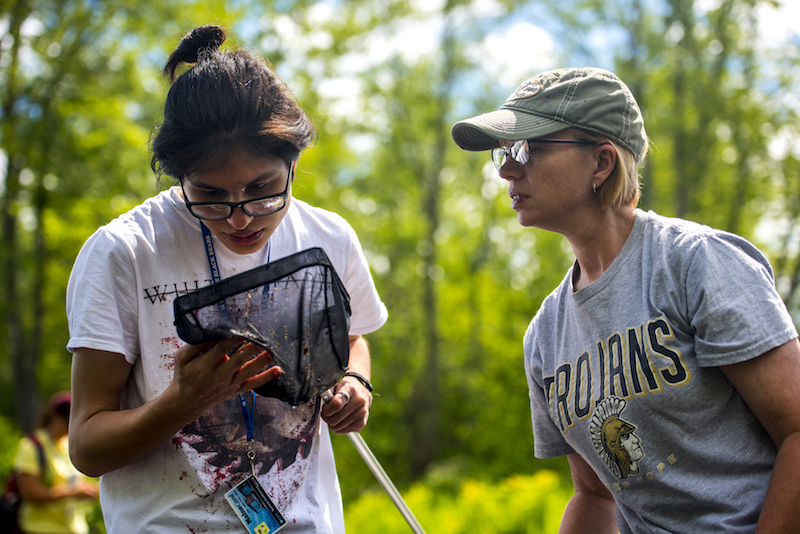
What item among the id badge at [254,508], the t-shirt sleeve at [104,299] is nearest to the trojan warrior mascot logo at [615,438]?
the id badge at [254,508]

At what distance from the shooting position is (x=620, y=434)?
6.07 ft

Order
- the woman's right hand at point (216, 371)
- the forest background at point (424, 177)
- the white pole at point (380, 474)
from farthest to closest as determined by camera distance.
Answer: the forest background at point (424, 177) → the white pole at point (380, 474) → the woman's right hand at point (216, 371)

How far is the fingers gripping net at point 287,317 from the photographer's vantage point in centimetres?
144

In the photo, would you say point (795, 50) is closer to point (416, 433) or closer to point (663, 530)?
point (416, 433)

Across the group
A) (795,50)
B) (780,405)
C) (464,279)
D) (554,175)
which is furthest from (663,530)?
(464,279)

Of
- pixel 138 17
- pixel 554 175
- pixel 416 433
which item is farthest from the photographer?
pixel 416 433

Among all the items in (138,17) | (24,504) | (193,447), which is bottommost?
(24,504)

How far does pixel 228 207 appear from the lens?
67.3 inches

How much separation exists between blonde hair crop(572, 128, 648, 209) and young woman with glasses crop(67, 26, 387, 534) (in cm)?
87

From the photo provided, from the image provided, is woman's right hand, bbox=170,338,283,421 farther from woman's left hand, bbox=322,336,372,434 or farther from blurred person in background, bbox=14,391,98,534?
blurred person in background, bbox=14,391,98,534

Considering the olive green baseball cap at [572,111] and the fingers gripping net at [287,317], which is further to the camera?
the olive green baseball cap at [572,111]

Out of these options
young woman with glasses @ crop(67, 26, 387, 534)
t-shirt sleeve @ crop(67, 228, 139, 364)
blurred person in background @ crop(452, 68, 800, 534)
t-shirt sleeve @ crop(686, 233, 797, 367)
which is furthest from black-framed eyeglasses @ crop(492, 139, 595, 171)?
t-shirt sleeve @ crop(67, 228, 139, 364)

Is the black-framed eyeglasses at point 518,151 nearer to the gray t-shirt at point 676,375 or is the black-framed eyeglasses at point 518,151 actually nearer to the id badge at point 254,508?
the gray t-shirt at point 676,375

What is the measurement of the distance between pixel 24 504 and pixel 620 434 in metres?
5.17
